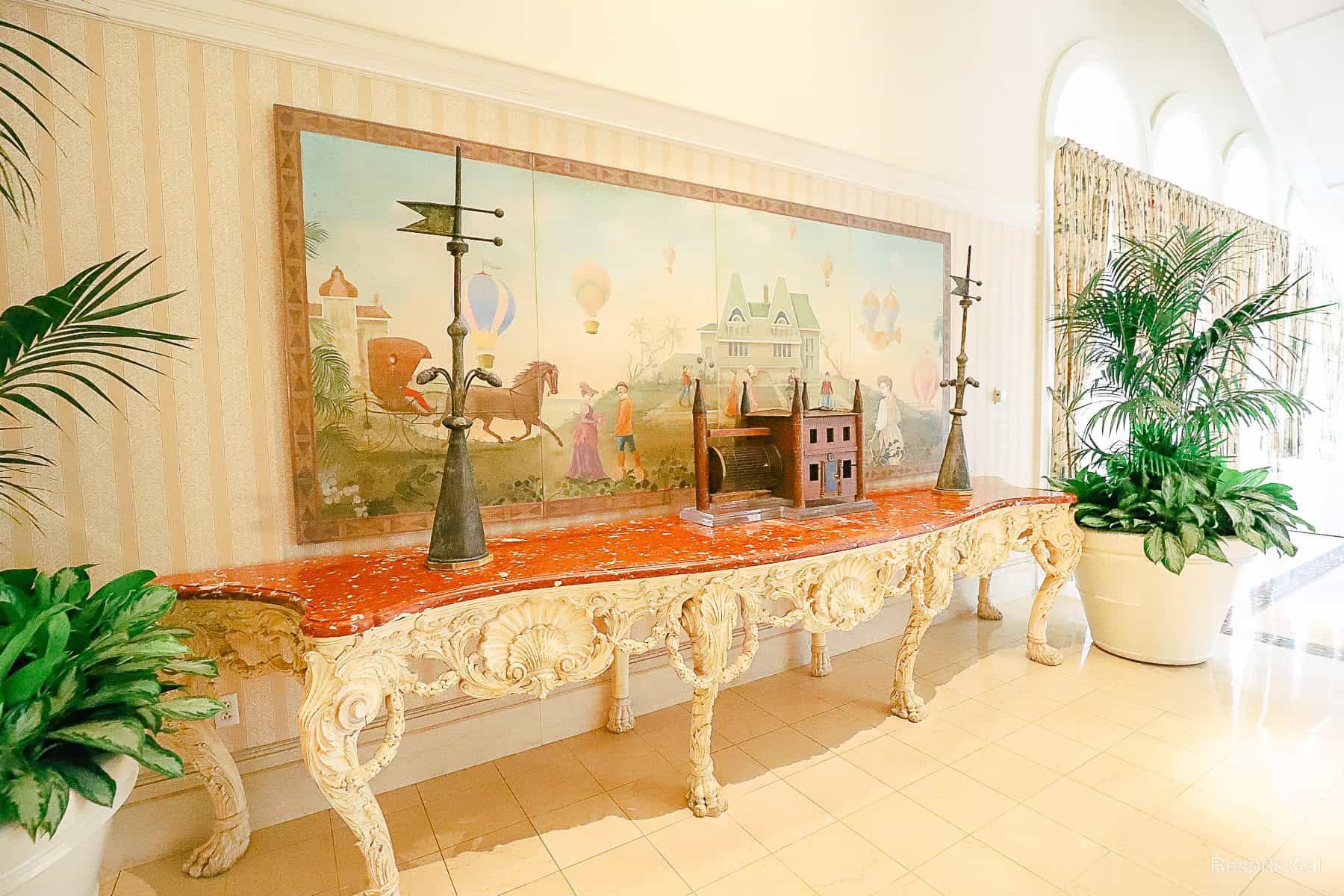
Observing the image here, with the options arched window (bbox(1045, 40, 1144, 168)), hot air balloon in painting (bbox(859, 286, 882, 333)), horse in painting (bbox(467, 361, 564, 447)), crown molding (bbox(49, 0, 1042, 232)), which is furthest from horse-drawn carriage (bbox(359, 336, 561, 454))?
arched window (bbox(1045, 40, 1144, 168))

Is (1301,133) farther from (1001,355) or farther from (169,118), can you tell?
(169,118)

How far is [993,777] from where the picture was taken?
2.16 m

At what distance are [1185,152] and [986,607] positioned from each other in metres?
4.95

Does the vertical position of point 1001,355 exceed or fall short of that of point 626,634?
it exceeds it

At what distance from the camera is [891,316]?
3367 mm

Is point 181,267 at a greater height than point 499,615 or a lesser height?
greater

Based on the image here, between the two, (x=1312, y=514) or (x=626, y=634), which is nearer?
(x=626, y=634)

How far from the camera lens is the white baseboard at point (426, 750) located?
181 centimetres

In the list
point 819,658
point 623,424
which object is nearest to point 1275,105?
point 819,658

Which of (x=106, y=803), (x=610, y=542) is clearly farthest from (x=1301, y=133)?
(x=106, y=803)

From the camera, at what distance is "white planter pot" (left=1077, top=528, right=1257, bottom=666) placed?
2.86 metres

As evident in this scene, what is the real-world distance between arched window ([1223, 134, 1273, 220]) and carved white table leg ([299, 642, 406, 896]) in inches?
318

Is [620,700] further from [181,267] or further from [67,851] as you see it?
[181,267]

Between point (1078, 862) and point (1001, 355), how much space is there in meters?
2.97
